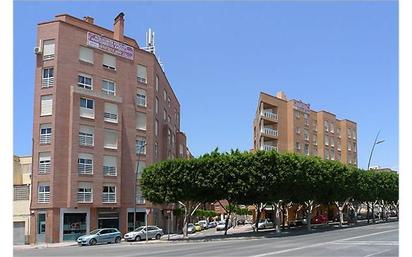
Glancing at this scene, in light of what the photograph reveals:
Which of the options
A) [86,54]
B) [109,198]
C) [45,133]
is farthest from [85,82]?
[109,198]

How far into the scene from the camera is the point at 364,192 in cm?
6694

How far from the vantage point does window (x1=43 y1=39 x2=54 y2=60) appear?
5381 centimetres

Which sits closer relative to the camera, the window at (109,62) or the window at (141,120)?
the window at (109,62)

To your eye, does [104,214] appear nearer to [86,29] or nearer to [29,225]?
[29,225]

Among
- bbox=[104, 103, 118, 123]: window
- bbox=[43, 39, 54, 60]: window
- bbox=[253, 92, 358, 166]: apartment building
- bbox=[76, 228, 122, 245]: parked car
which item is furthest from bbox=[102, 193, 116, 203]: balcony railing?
bbox=[253, 92, 358, 166]: apartment building

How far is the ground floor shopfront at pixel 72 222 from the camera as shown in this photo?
5072 centimetres

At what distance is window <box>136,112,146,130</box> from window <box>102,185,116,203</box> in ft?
27.4

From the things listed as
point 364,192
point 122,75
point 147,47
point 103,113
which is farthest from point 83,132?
point 364,192

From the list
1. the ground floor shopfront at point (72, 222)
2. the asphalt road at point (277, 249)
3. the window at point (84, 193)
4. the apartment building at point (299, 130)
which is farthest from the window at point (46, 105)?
the apartment building at point (299, 130)

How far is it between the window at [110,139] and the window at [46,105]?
651 cm

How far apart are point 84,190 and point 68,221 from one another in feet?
11.2

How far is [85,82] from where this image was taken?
182ft

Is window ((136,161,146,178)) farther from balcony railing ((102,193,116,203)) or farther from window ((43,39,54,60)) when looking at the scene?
window ((43,39,54,60))

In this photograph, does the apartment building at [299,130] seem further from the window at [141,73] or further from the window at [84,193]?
the window at [84,193]
